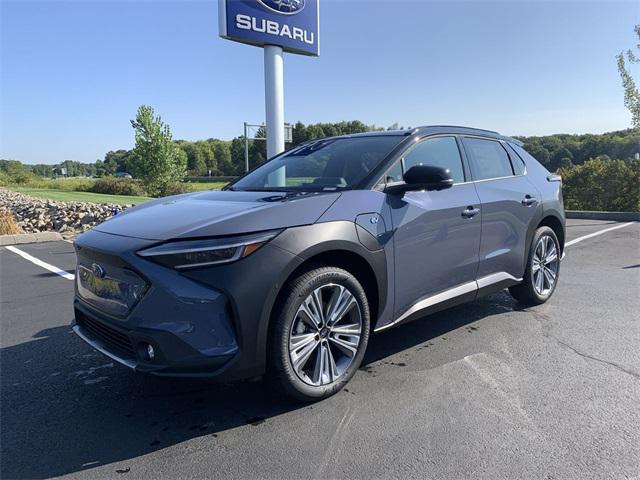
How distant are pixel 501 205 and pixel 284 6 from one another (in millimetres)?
9371

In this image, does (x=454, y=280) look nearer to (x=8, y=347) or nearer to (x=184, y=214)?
(x=184, y=214)

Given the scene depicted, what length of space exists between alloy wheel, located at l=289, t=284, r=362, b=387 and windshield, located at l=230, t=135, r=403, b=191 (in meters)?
0.83

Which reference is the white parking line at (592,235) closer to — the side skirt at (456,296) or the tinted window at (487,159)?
the tinted window at (487,159)

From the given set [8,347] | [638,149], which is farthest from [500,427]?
[638,149]

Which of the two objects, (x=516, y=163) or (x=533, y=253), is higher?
(x=516, y=163)

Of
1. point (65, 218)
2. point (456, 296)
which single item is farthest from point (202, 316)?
point (65, 218)

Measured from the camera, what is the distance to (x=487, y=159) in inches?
174

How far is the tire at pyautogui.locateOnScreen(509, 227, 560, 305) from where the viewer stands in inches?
189

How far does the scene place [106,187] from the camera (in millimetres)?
47531

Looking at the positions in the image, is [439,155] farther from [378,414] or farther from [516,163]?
[378,414]

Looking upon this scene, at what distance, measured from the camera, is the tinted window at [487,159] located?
4221mm

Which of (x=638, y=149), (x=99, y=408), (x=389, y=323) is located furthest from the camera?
(x=638, y=149)

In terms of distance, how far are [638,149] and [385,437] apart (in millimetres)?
21096

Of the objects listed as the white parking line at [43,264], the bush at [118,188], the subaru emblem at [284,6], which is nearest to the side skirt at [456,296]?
the white parking line at [43,264]
